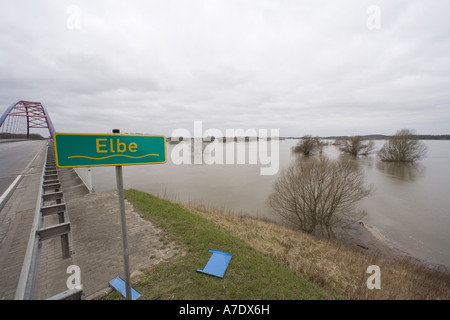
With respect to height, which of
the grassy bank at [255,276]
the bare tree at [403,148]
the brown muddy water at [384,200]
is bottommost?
the brown muddy water at [384,200]

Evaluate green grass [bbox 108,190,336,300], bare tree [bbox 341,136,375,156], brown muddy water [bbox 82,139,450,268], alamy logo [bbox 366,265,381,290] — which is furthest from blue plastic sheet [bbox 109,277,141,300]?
bare tree [bbox 341,136,375,156]

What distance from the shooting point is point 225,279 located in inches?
130

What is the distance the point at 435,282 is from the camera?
6.19 meters

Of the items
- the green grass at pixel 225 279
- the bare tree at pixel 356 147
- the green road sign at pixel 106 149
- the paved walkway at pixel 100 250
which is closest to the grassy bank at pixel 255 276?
the green grass at pixel 225 279

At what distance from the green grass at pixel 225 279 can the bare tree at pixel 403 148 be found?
45.0m

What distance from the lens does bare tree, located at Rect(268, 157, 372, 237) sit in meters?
10.4

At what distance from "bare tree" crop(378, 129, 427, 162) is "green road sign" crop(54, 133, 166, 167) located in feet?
156

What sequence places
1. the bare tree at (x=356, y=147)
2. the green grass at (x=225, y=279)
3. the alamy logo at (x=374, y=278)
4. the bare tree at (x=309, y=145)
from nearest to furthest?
the green grass at (x=225, y=279), the alamy logo at (x=374, y=278), the bare tree at (x=309, y=145), the bare tree at (x=356, y=147)

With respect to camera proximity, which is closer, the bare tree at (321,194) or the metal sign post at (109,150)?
the metal sign post at (109,150)

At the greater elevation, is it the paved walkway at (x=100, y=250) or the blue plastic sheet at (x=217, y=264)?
the paved walkway at (x=100, y=250)

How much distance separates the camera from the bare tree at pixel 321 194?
10.4 metres

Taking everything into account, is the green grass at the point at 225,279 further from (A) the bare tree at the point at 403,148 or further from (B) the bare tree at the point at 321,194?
(A) the bare tree at the point at 403,148

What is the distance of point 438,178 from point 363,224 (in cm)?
2166
